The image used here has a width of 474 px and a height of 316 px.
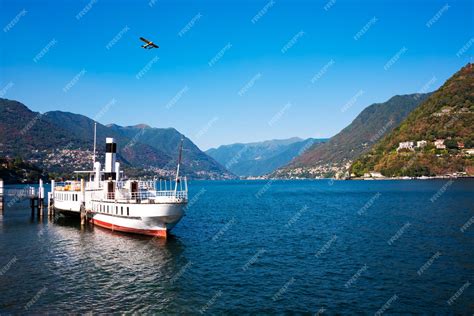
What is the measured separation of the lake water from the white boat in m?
2.01

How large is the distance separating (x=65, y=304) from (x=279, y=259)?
19.7 metres

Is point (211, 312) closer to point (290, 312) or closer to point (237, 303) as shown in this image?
point (237, 303)

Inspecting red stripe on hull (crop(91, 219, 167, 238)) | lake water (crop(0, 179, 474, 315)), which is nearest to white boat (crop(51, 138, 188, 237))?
red stripe on hull (crop(91, 219, 167, 238))

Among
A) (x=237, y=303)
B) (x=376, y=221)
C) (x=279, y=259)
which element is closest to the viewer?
(x=237, y=303)

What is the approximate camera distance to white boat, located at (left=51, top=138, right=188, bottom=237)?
4497 centimetres

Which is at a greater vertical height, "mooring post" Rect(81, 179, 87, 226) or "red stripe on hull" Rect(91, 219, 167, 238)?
"mooring post" Rect(81, 179, 87, 226)

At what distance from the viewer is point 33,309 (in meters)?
23.4

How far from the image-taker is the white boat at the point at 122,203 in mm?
44969

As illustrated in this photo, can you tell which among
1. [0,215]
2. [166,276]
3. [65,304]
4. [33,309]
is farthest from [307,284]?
[0,215]

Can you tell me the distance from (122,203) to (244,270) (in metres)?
22.6

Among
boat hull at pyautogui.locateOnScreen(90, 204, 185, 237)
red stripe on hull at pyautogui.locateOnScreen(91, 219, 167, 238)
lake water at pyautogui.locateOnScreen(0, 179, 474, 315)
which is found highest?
boat hull at pyautogui.locateOnScreen(90, 204, 185, 237)

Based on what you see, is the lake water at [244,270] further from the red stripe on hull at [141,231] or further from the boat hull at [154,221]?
the boat hull at [154,221]

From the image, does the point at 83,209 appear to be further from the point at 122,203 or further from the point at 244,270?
the point at 244,270

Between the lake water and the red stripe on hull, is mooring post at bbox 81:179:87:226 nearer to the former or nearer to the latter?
the lake water
